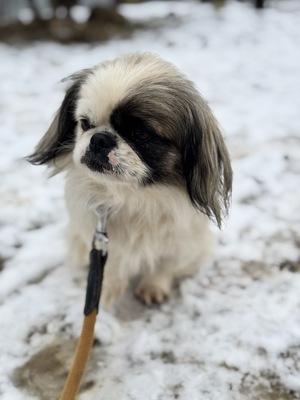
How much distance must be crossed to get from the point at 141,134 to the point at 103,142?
12 centimetres

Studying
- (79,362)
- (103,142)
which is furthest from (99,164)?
(79,362)

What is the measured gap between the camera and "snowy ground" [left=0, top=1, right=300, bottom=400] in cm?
170

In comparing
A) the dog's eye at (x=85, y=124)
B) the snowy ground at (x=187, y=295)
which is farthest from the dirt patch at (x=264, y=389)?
the dog's eye at (x=85, y=124)

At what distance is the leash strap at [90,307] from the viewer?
1459mm

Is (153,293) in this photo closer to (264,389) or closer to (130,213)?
(130,213)

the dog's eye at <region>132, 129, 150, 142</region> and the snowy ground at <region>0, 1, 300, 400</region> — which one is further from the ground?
the dog's eye at <region>132, 129, 150, 142</region>

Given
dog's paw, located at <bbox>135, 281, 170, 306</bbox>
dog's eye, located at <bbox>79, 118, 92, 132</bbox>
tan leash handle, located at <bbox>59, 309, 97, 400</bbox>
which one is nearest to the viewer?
tan leash handle, located at <bbox>59, 309, 97, 400</bbox>

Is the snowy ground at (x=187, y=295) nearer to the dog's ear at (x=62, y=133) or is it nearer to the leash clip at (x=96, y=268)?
the leash clip at (x=96, y=268)

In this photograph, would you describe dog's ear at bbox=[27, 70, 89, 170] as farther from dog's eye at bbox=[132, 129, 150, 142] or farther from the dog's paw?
the dog's paw

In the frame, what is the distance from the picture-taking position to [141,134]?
4.90 ft

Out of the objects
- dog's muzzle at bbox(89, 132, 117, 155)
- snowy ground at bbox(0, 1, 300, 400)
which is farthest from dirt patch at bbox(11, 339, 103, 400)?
dog's muzzle at bbox(89, 132, 117, 155)

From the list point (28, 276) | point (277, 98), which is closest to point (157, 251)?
point (28, 276)

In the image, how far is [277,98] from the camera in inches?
140

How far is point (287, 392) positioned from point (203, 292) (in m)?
0.56
